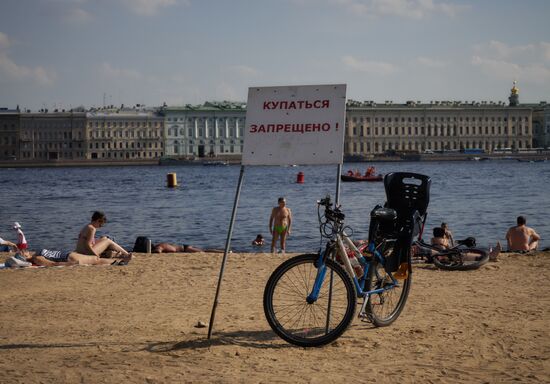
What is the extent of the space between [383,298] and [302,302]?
755 mm

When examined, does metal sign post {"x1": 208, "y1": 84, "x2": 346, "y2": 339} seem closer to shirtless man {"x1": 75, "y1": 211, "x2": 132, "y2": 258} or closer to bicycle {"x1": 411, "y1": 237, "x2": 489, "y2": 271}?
bicycle {"x1": 411, "y1": 237, "x2": 489, "y2": 271}

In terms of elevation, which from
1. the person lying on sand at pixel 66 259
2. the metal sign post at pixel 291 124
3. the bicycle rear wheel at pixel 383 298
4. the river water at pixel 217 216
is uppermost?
the metal sign post at pixel 291 124

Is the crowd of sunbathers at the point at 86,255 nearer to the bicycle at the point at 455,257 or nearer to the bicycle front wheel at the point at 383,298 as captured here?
the bicycle at the point at 455,257

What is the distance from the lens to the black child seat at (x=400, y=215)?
5.90 metres

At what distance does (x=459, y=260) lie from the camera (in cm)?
970

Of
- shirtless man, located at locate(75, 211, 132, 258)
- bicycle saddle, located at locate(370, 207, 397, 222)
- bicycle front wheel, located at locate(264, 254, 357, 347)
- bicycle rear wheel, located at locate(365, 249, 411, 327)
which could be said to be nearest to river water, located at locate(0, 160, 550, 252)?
shirtless man, located at locate(75, 211, 132, 258)

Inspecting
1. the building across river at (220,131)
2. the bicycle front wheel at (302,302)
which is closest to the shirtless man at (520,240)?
the bicycle front wheel at (302,302)

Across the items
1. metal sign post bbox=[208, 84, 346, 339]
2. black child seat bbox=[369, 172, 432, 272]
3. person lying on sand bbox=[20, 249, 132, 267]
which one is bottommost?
person lying on sand bbox=[20, 249, 132, 267]

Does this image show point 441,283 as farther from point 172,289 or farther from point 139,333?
point 139,333

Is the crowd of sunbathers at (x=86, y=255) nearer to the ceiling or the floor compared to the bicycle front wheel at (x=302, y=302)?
nearer to the floor

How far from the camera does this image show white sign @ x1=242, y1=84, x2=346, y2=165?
5805mm

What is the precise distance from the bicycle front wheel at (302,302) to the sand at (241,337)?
0.35 feet

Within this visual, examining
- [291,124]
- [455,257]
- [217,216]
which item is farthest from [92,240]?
[217,216]

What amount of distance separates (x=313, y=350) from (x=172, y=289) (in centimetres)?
313
